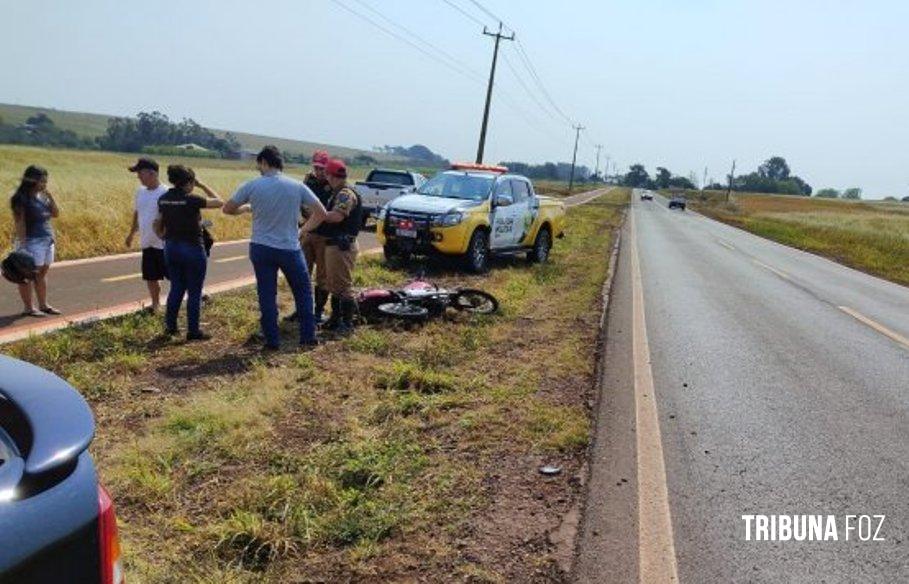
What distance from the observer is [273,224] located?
6469mm

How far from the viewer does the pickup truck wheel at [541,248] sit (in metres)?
14.7

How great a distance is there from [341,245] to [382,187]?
13.0m

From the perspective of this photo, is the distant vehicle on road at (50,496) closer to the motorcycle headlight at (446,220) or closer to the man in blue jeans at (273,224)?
the man in blue jeans at (273,224)

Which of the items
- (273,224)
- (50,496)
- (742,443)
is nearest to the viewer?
(50,496)

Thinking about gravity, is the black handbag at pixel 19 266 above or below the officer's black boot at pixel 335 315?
above

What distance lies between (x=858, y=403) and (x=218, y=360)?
5.63 m

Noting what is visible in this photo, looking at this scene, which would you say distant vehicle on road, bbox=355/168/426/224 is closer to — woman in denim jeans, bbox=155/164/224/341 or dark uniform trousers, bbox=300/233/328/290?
dark uniform trousers, bbox=300/233/328/290

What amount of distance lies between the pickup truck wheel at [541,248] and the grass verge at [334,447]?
7.16m

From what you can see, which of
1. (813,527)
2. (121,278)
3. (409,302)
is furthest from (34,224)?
(813,527)

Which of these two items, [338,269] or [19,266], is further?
[338,269]

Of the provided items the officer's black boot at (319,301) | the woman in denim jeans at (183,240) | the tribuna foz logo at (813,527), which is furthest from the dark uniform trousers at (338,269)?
the tribuna foz logo at (813,527)

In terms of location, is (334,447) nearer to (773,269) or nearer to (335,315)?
(335,315)

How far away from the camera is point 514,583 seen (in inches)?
117

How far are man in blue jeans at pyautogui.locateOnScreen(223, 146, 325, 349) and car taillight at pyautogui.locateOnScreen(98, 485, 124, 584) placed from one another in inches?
195
